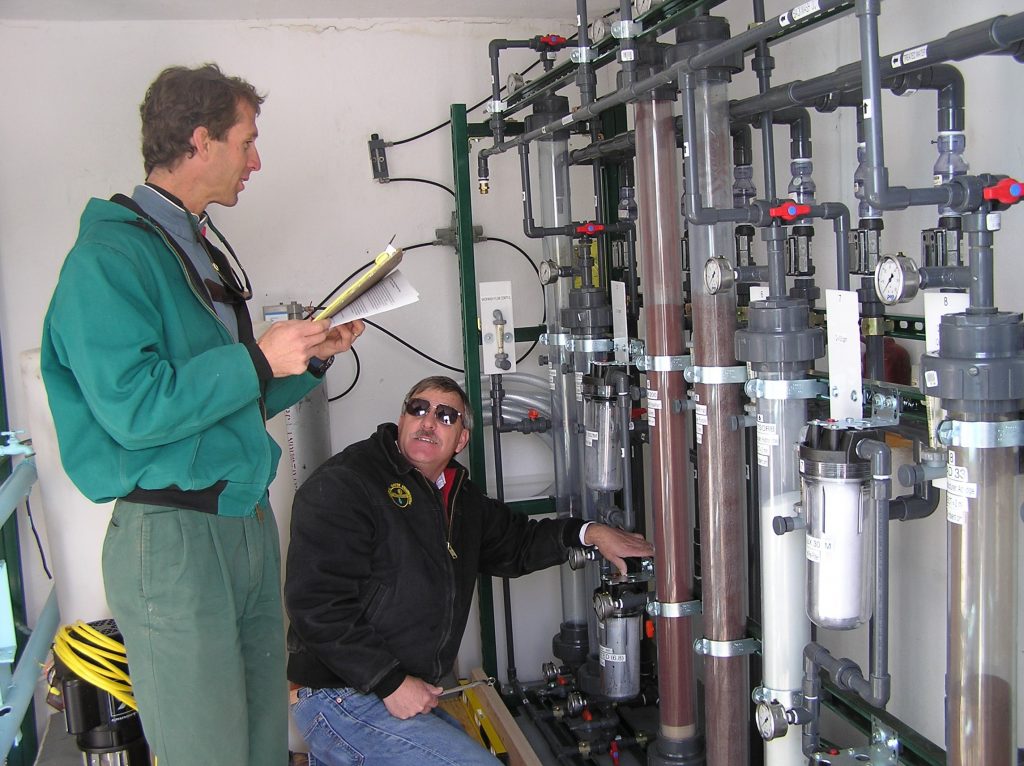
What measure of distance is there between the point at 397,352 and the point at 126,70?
1208mm

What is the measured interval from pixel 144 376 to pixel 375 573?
0.91 meters

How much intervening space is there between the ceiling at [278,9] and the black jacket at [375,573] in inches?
54.9

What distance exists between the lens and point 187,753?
179 cm

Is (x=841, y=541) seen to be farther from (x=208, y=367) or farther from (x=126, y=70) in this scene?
(x=126, y=70)

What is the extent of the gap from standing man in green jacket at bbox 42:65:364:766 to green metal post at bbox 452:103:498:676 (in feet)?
3.55

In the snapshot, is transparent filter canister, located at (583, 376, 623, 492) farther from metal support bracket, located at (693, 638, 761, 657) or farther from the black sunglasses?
metal support bracket, located at (693, 638, 761, 657)

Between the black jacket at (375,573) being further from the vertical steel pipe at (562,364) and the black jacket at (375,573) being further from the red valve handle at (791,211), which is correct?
the red valve handle at (791,211)

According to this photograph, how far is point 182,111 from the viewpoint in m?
1.82

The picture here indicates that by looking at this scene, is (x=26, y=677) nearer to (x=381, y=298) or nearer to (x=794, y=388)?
(x=381, y=298)

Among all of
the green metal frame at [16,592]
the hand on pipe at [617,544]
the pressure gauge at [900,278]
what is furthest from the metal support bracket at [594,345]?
the green metal frame at [16,592]

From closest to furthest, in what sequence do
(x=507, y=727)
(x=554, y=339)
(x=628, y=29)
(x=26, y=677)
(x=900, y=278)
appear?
(x=900, y=278) < (x=628, y=29) < (x=26, y=677) < (x=507, y=727) < (x=554, y=339)

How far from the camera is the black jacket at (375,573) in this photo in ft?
7.36

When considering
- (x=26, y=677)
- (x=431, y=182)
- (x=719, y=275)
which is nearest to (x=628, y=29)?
(x=719, y=275)

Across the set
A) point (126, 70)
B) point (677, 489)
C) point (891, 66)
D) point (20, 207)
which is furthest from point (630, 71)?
point (20, 207)
